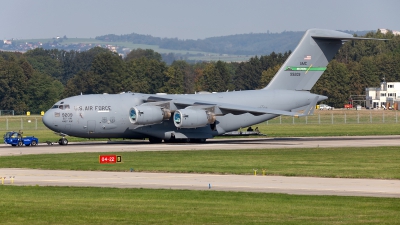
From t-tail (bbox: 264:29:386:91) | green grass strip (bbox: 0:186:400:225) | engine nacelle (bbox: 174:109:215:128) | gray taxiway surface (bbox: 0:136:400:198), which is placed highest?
t-tail (bbox: 264:29:386:91)

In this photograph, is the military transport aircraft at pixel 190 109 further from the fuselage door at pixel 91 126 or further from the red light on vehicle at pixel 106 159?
the red light on vehicle at pixel 106 159

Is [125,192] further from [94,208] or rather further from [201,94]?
[201,94]

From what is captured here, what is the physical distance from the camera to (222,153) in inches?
1678

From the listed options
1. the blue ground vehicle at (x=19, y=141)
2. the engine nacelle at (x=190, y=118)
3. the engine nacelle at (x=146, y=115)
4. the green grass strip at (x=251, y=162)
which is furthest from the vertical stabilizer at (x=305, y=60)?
the blue ground vehicle at (x=19, y=141)

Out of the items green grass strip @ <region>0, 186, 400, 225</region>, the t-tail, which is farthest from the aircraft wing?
green grass strip @ <region>0, 186, 400, 225</region>

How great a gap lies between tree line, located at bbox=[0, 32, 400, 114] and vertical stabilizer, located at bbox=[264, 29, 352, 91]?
216 ft

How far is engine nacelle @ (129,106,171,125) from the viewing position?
50.8m

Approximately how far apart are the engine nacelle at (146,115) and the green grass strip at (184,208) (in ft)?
84.4

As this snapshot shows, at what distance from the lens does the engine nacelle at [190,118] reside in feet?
168

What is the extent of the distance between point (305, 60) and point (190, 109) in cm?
1123

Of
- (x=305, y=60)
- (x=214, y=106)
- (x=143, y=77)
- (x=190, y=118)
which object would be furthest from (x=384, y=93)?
(x=190, y=118)

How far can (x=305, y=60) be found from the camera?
58531 mm

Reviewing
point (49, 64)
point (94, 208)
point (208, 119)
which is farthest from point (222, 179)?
point (49, 64)

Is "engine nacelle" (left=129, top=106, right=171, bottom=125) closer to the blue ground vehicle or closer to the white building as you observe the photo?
the blue ground vehicle
